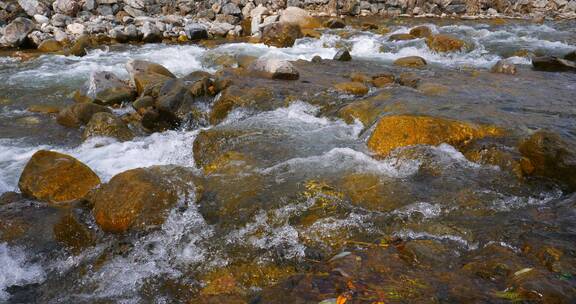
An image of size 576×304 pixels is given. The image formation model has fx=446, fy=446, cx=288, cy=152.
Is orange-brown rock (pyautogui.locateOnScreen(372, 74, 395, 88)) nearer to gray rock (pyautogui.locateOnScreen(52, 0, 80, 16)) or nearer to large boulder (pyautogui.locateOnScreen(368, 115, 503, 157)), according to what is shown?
large boulder (pyautogui.locateOnScreen(368, 115, 503, 157))

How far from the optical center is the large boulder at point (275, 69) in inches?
355

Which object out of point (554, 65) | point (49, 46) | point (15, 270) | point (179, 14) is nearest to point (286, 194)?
point (15, 270)

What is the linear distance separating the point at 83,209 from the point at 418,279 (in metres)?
3.33

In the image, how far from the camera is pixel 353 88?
8.23m

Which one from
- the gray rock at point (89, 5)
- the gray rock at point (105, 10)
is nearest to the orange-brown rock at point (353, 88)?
the gray rock at point (105, 10)

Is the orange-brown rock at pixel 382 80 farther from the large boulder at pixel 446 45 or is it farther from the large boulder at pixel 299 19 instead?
the large boulder at pixel 299 19

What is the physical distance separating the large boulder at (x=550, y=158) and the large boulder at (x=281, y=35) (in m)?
10.4

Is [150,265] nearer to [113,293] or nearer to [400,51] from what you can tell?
[113,293]

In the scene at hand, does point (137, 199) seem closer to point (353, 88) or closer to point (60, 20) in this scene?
point (353, 88)

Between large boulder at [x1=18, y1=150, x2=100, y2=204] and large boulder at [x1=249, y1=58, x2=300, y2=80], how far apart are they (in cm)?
474

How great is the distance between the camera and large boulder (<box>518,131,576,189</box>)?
4605 millimetres

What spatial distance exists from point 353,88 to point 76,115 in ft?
16.1

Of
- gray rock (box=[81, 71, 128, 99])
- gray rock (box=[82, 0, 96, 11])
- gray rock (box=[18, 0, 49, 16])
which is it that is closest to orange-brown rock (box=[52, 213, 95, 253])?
gray rock (box=[81, 71, 128, 99])

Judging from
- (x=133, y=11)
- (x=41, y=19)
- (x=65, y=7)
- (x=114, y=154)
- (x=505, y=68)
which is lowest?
(x=114, y=154)
